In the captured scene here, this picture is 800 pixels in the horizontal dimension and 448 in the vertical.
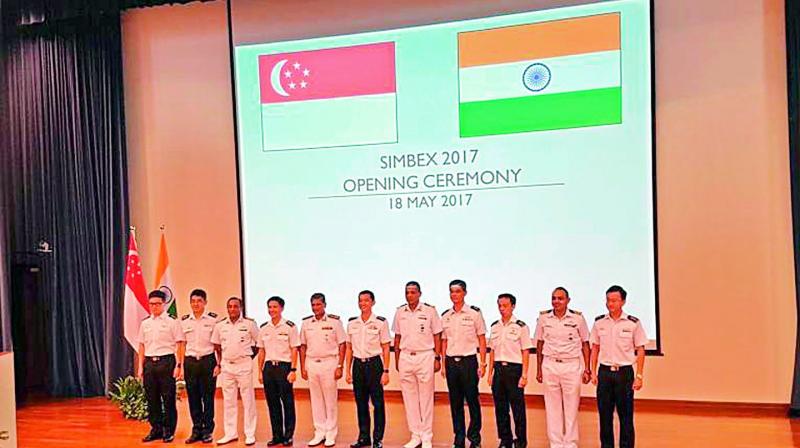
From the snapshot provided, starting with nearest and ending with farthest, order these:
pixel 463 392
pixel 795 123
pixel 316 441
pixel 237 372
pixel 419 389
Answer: pixel 463 392 → pixel 419 389 → pixel 316 441 → pixel 237 372 → pixel 795 123

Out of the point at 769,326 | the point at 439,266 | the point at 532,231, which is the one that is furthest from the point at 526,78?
the point at 769,326

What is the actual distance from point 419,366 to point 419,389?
17 cm

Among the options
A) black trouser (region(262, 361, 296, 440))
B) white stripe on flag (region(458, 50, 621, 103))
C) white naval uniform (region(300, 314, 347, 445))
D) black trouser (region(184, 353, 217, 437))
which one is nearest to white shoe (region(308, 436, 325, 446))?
white naval uniform (region(300, 314, 347, 445))

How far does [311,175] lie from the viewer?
7035 mm

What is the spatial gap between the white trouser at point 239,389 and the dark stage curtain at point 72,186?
251 centimetres

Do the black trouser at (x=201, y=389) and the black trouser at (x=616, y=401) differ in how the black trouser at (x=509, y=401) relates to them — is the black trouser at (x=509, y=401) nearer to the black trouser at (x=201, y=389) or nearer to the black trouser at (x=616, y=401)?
the black trouser at (x=616, y=401)

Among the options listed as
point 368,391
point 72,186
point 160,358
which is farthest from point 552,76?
point 72,186

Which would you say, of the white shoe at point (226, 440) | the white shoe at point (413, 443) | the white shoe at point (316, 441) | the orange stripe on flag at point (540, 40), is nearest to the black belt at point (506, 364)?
the white shoe at point (413, 443)

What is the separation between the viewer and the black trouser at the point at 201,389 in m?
5.79

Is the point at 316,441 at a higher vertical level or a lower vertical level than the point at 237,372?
lower

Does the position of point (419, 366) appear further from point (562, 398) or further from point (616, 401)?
point (616, 401)

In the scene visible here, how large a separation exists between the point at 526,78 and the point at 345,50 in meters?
1.69

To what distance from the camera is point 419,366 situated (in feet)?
17.6

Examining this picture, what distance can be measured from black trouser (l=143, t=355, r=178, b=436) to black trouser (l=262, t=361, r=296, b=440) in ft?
2.68
